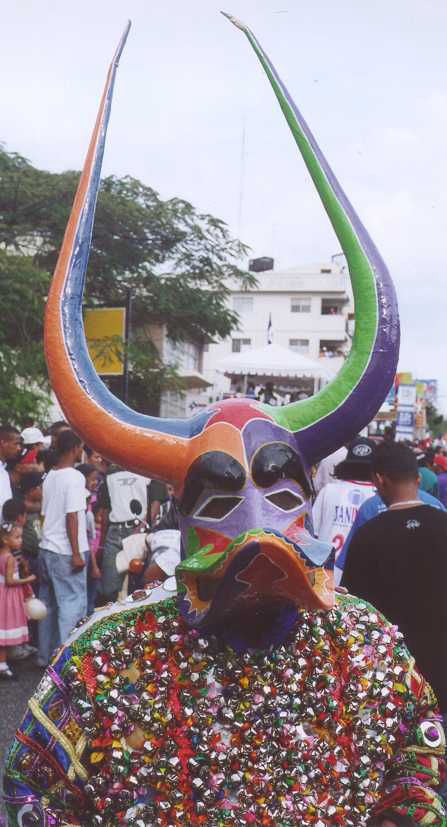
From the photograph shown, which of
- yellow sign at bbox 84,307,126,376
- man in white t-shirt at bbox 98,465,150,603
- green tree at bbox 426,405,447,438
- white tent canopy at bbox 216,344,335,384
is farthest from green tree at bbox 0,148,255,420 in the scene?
green tree at bbox 426,405,447,438

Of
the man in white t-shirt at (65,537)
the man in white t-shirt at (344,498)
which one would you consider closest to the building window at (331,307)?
the man in white t-shirt at (65,537)

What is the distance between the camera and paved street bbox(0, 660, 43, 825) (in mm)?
4683

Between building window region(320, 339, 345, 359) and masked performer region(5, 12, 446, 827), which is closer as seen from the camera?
masked performer region(5, 12, 446, 827)

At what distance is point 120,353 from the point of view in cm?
1192

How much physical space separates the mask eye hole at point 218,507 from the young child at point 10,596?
463cm

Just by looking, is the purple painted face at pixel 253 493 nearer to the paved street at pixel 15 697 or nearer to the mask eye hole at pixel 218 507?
the mask eye hole at pixel 218 507

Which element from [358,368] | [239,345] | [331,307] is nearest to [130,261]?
[358,368]

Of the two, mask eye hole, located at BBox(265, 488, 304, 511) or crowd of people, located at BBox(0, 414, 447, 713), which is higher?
mask eye hole, located at BBox(265, 488, 304, 511)

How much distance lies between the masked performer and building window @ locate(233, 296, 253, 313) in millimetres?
48889

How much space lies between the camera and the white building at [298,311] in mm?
49812

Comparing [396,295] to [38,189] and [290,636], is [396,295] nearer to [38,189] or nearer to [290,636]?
[290,636]

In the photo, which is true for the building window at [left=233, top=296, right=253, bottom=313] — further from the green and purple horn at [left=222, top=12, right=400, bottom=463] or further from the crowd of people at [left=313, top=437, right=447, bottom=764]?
the green and purple horn at [left=222, top=12, right=400, bottom=463]

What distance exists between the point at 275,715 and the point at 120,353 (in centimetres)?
1046

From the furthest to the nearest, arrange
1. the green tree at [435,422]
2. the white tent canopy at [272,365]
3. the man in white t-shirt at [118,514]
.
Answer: the green tree at [435,422] < the white tent canopy at [272,365] < the man in white t-shirt at [118,514]
